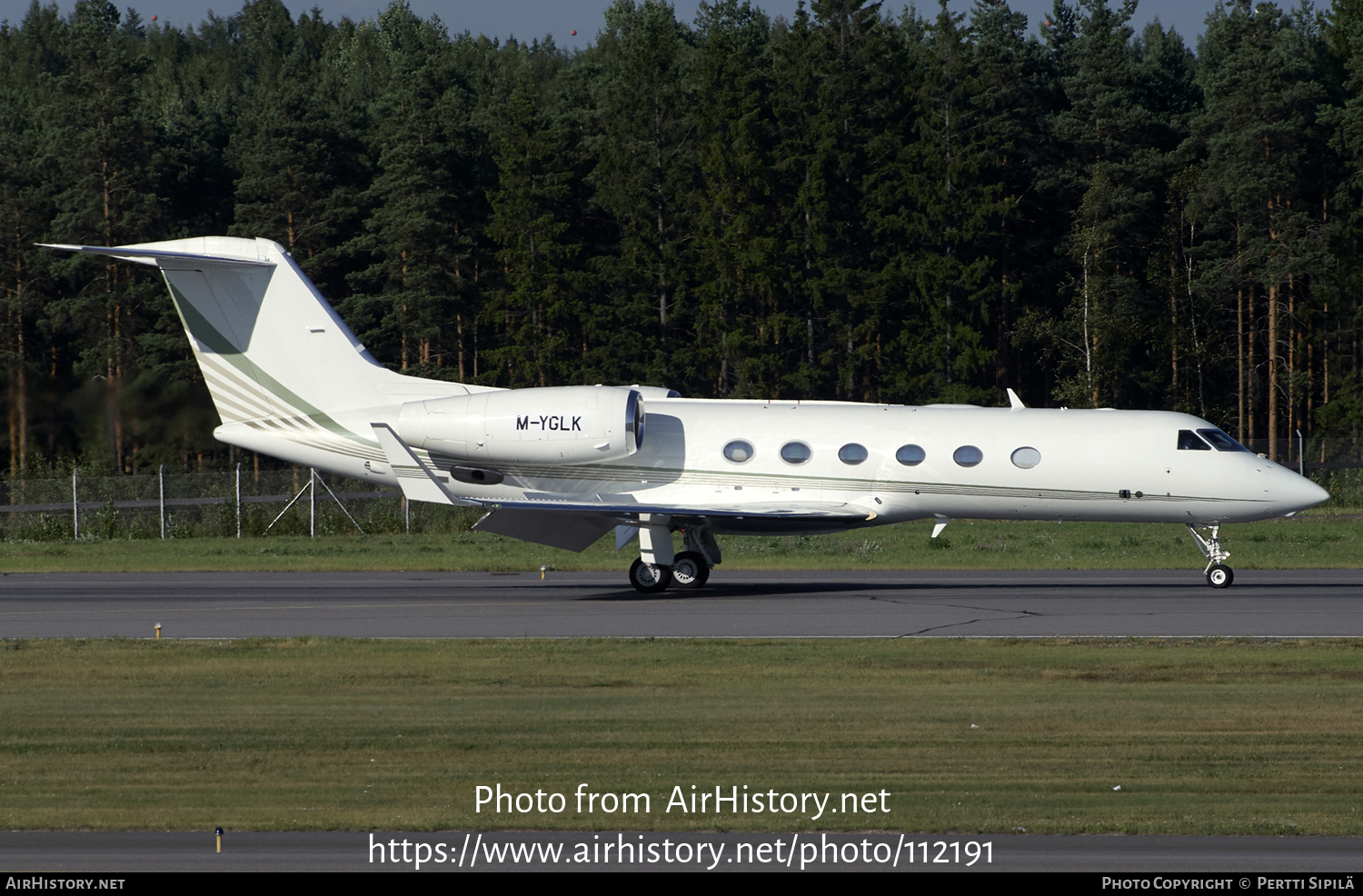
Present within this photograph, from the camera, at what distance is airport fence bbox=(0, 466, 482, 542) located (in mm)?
38906

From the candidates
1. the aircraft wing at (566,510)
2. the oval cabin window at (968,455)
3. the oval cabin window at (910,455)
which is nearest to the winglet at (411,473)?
the aircraft wing at (566,510)

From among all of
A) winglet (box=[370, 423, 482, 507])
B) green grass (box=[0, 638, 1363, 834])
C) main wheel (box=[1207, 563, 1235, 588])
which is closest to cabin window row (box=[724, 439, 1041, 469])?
main wheel (box=[1207, 563, 1235, 588])

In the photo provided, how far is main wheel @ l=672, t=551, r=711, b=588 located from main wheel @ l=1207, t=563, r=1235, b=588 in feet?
26.7

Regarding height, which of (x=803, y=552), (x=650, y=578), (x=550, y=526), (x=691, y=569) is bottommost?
(x=803, y=552)

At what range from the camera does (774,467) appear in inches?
922

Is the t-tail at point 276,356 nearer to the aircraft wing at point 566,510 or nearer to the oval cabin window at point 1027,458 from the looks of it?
the aircraft wing at point 566,510

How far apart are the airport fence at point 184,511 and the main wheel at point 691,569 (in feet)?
53.0

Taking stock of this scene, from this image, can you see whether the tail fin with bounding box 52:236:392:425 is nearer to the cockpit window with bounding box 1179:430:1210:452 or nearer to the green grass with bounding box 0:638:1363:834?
the green grass with bounding box 0:638:1363:834

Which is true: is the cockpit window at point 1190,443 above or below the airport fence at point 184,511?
above

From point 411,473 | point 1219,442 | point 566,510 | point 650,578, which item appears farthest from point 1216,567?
point 411,473

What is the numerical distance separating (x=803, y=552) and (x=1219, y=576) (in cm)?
1035

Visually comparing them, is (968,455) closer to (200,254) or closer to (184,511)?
(200,254)

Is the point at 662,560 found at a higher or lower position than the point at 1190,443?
lower

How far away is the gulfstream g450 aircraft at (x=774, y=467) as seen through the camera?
23078mm
